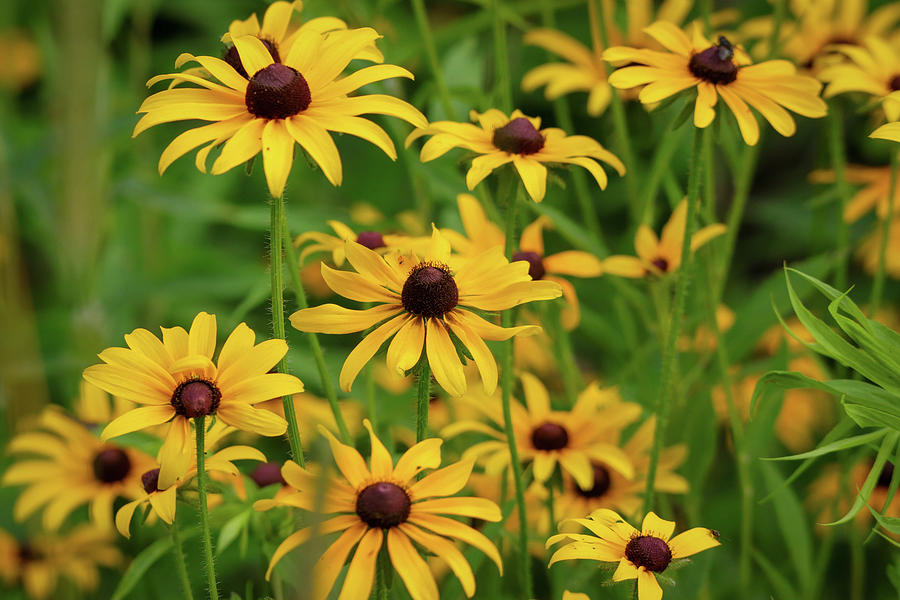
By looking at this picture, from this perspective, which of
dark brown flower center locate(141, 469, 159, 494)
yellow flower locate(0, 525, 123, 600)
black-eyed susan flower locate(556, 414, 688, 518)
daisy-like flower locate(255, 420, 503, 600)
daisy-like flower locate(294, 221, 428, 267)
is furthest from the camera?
yellow flower locate(0, 525, 123, 600)

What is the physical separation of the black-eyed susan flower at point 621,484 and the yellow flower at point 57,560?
1.67 feet

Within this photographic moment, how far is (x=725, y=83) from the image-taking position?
0.79 metres

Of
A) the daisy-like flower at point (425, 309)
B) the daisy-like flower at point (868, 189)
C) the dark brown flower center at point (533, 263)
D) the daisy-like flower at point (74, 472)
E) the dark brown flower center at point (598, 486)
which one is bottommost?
the dark brown flower center at point (598, 486)

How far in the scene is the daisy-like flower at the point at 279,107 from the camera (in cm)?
63

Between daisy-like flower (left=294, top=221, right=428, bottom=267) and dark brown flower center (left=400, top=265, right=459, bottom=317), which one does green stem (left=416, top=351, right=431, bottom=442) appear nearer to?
dark brown flower center (left=400, top=265, right=459, bottom=317)

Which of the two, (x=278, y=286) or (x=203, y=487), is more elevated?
(x=278, y=286)

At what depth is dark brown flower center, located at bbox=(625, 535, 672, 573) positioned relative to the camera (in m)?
0.62

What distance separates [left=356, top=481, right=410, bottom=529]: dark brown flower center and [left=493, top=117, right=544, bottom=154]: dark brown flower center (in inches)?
11.5

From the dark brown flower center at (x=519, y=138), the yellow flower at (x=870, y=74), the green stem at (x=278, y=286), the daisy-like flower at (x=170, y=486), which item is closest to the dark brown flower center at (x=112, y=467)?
the daisy-like flower at (x=170, y=486)

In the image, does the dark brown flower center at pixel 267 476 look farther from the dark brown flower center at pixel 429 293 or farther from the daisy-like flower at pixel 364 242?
the dark brown flower center at pixel 429 293

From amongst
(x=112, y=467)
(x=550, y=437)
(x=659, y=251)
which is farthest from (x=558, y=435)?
(x=112, y=467)

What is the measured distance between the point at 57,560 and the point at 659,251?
725 millimetres

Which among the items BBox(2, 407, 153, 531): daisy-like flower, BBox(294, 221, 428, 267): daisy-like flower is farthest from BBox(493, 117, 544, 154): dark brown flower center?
BBox(2, 407, 153, 531): daisy-like flower

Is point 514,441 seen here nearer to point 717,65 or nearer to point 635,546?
point 635,546
